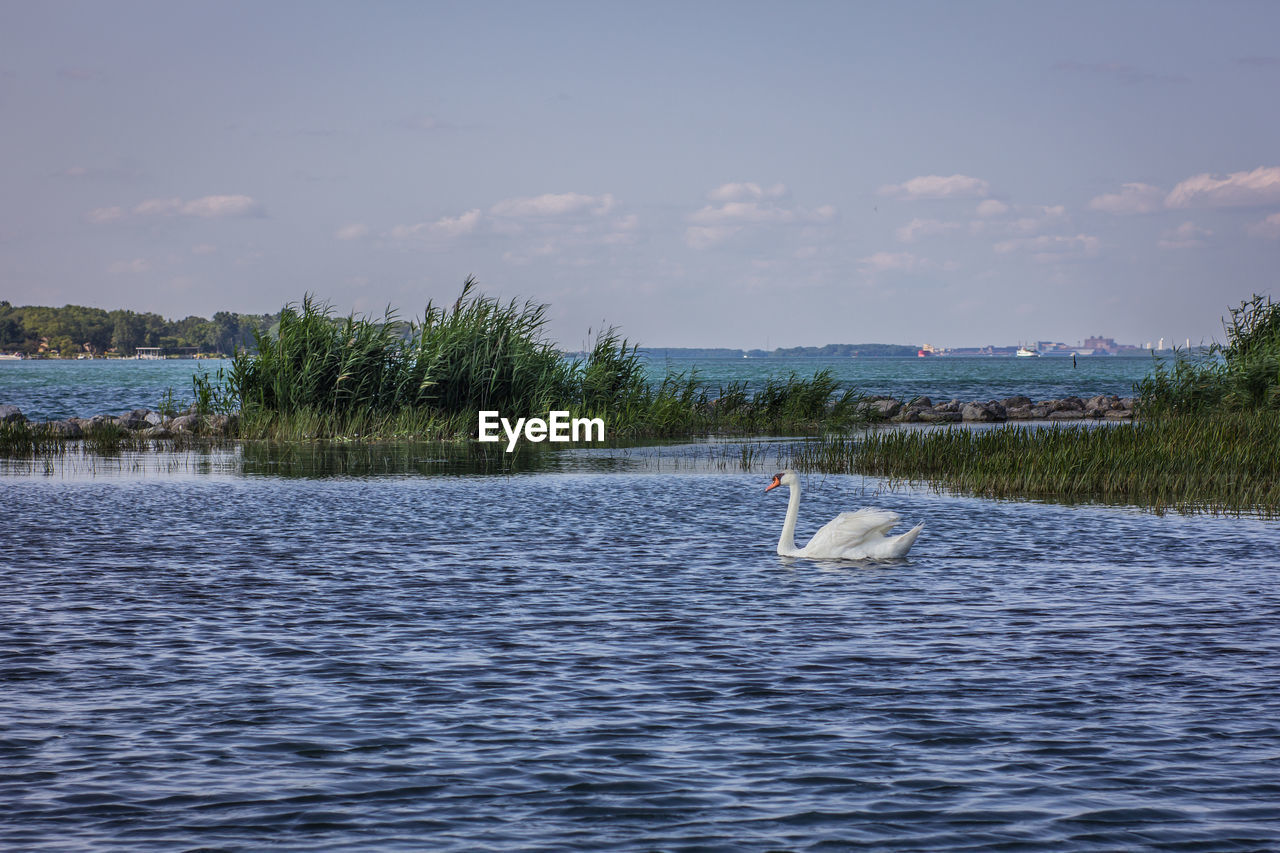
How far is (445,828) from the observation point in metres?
6.65

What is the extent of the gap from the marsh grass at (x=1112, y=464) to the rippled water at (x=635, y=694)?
5268 millimetres

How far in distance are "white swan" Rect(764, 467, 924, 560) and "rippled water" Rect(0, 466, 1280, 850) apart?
1.04ft

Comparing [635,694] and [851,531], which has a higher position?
[851,531]

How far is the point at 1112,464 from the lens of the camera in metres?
23.9

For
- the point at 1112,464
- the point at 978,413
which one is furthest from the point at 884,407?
the point at 1112,464

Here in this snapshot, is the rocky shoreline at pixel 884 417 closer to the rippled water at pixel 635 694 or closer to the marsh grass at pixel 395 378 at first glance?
the marsh grass at pixel 395 378

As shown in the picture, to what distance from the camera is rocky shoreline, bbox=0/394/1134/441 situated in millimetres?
38375

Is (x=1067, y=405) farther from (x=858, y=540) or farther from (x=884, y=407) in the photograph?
(x=858, y=540)

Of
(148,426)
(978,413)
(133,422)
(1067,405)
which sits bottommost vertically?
(148,426)

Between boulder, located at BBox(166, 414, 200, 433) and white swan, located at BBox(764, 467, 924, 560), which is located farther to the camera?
boulder, located at BBox(166, 414, 200, 433)

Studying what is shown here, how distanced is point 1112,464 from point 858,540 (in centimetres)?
1029

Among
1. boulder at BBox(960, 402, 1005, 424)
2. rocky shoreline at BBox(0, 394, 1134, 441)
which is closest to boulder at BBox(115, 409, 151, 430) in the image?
rocky shoreline at BBox(0, 394, 1134, 441)

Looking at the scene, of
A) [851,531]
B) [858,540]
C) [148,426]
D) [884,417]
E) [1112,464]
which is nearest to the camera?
[851,531]

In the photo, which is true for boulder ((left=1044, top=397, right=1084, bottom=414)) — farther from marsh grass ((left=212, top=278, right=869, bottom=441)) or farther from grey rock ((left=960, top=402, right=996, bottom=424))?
marsh grass ((left=212, top=278, right=869, bottom=441))
